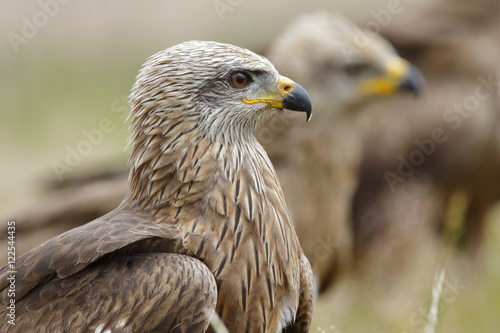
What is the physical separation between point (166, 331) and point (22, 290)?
660 millimetres

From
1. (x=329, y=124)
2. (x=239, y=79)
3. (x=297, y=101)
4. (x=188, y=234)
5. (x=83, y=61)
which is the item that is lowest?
(x=83, y=61)

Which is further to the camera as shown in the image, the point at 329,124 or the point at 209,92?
the point at 329,124

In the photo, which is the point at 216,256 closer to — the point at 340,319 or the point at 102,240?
the point at 102,240

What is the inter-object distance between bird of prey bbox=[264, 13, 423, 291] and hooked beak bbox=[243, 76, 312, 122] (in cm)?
240

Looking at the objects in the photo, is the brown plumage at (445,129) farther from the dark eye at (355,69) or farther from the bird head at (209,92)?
the bird head at (209,92)

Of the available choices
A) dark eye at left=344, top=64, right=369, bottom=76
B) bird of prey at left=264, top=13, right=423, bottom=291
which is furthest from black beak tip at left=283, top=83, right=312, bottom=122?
dark eye at left=344, top=64, right=369, bottom=76

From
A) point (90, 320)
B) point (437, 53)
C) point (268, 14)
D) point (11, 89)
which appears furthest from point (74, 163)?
point (90, 320)

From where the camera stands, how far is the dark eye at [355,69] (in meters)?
7.07

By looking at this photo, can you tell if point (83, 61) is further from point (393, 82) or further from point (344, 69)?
point (393, 82)

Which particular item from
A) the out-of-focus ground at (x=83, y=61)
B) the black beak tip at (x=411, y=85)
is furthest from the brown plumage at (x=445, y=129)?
the black beak tip at (x=411, y=85)

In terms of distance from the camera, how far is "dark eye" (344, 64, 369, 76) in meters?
7.07

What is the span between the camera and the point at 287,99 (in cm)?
439

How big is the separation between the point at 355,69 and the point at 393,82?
1.05 feet

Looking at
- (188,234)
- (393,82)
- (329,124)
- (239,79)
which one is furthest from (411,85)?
(188,234)
